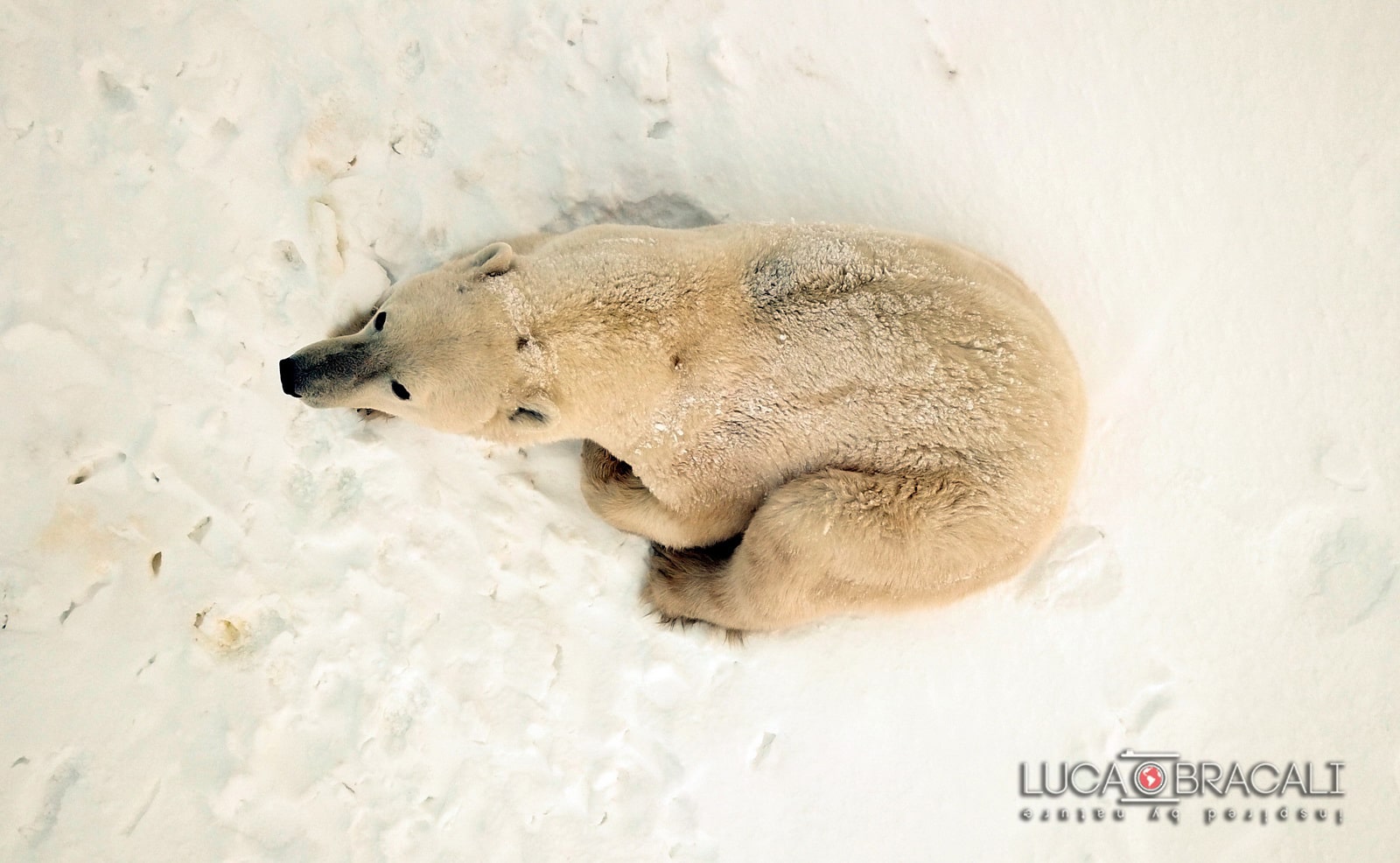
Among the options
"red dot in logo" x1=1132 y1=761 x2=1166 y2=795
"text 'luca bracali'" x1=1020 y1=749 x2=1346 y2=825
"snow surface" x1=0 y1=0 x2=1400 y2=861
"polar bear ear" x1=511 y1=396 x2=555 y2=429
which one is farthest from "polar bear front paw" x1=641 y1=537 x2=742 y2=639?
"red dot in logo" x1=1132 y1=761 x2=1166 y2=795

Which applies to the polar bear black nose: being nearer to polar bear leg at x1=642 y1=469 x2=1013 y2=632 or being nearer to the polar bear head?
the polar bear head

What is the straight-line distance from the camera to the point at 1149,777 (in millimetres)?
4105

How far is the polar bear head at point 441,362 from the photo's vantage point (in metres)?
3.21

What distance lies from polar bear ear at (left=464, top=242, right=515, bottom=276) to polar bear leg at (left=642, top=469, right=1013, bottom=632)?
1.39 metres

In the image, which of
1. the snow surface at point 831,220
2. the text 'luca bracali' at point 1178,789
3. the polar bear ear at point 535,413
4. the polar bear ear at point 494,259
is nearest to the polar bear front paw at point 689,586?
the snow surface at point 831,220

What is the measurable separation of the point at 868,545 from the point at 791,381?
0.70m

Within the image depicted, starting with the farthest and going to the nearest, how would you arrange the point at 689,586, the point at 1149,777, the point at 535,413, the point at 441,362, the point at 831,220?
the point at 831,220, the point at 1149,777, the point at 689,586, the point at 535,413, the point at 441,362

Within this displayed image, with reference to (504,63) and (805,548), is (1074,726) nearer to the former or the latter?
(805,548)

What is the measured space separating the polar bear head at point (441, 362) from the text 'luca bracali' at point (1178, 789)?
9.55 ft

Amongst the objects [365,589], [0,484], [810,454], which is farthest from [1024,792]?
[0,484]

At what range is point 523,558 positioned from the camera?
4004 mm

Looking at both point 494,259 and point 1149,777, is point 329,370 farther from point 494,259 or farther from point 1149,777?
point 1149,777

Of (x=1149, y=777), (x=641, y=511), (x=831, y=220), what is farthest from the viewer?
(x=831, y=220)

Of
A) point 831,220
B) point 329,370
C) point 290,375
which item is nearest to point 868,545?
point 831,220
